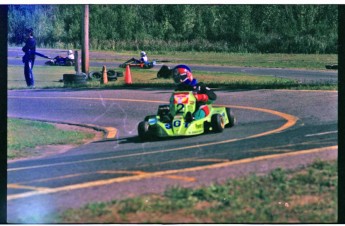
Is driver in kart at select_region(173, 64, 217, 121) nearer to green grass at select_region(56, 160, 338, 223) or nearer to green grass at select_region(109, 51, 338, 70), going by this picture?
green grass at select_region(109, 51, 338, 70)

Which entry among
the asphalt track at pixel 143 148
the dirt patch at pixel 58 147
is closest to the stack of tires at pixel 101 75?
the asphalt track at pixel 143 148

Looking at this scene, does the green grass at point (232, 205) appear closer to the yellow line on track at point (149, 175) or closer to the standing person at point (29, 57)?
the yellow line on track at point (149, 175)

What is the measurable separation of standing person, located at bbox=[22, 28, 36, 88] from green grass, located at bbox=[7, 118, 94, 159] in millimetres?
723

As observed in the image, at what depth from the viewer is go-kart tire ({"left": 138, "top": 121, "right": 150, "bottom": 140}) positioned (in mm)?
11203

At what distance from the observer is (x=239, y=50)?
10898 millimetres

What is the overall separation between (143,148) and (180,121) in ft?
3.53

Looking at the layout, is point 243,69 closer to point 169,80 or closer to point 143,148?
point 169,80

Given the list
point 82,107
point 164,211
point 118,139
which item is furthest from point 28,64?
point 164,211

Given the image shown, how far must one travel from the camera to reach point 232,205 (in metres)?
7.33

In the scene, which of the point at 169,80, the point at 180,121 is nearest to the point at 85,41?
the point at 169,80

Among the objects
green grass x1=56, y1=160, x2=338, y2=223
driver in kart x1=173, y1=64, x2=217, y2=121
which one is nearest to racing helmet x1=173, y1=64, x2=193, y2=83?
driver in kart x1=173, y1=64, x2=217, y2=121
